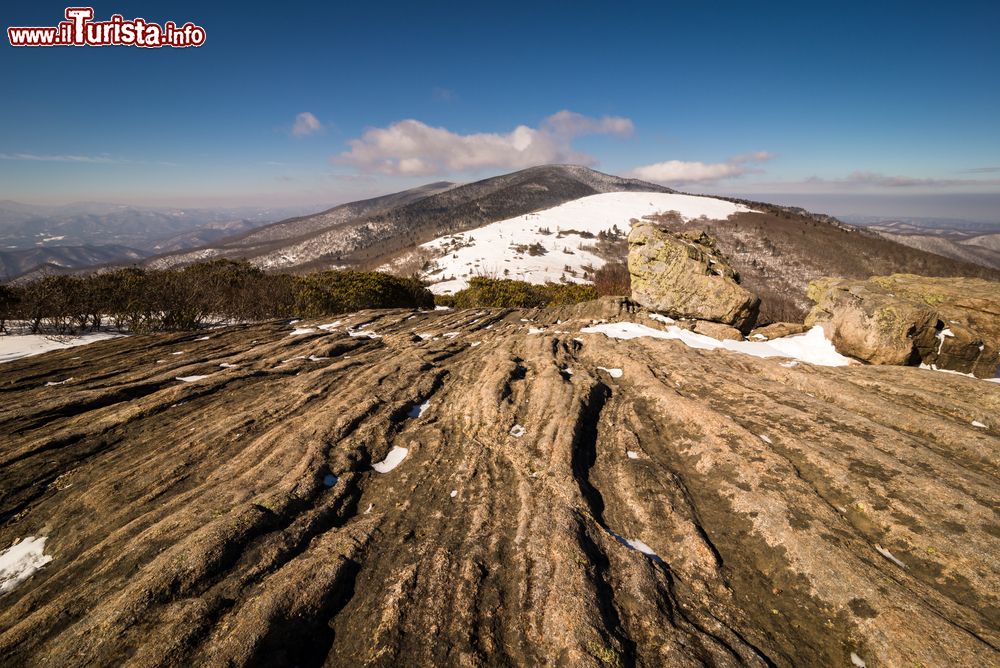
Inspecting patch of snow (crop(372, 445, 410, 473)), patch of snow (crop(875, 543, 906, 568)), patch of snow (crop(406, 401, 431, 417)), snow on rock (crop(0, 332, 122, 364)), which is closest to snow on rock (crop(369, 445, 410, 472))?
patch of snow (crop(372, 445, 410, 473))

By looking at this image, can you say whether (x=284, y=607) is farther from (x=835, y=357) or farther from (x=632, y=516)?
(x=835, y=357)

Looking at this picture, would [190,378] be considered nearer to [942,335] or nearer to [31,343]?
[31,343]

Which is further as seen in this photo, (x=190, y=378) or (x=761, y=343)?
(x=761, y=343)

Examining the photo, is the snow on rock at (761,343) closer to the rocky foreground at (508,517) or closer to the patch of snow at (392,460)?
the rocky foreground at (508,517)

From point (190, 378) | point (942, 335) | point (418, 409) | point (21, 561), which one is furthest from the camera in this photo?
point (190, 378)

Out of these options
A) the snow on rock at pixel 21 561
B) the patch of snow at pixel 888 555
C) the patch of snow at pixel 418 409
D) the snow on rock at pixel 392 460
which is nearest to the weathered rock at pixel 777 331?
the patch of snow at pixel 888 555

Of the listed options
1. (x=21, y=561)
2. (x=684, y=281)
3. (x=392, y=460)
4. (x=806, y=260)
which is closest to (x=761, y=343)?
(x=684, y=281)

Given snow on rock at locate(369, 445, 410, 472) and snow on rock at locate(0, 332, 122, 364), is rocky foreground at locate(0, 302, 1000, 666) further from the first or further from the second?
snow on rock at locate(0, 332, 122, 364)
